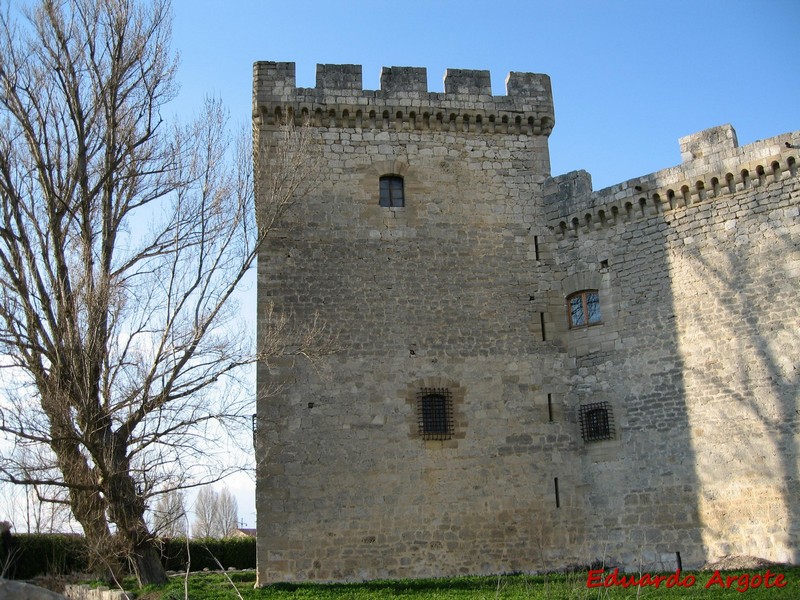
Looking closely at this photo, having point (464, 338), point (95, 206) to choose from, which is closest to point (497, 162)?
point (464, 338)

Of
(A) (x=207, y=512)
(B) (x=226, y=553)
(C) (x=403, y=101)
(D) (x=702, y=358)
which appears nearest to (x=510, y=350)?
(D) (x=702, y=358)

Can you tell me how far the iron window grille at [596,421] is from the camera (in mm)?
13560

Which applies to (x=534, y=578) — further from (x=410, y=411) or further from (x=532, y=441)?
(x=410, y=411)

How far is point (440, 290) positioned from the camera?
14.3 metres

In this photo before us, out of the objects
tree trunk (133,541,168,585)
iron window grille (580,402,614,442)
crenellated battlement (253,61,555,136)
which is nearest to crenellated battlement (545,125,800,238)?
crenellated battlement (253,61,555,136)

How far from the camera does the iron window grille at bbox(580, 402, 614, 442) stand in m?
13.6

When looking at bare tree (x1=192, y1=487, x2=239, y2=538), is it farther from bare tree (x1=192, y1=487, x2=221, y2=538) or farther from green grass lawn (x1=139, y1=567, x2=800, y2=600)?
green grass lawn (x1=139, y1=567, x2=800, y2=600)

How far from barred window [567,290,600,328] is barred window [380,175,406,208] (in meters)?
3.51

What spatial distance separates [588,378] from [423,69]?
6497 mm

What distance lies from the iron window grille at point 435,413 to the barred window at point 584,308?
2.68 m

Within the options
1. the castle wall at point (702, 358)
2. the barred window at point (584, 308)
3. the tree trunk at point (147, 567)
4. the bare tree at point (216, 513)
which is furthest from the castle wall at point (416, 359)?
the bare tree at point (216, 513)

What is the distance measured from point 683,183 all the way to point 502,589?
282 inches

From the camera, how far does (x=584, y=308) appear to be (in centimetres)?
1440

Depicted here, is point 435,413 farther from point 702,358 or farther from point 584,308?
point 702,358
